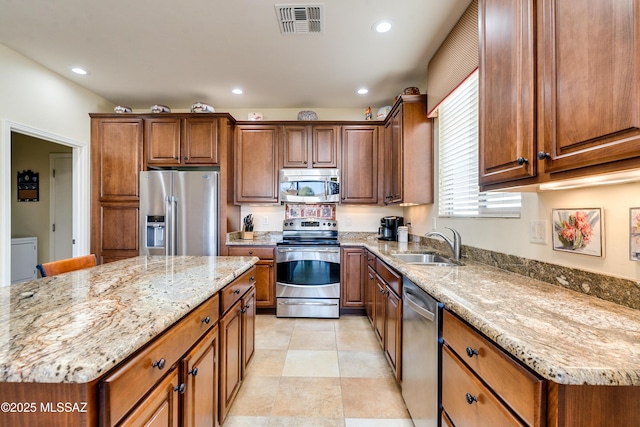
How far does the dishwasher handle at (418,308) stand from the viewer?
127 cm

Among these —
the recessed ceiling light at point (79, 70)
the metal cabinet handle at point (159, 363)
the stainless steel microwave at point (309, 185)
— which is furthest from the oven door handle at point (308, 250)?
the recessed ceiling light at point (79, 70)

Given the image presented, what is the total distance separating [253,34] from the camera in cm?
227

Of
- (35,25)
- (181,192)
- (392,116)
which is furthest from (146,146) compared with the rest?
(392,116)

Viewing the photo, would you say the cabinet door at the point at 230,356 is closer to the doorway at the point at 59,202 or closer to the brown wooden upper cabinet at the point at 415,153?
the brown wooden upper cabinet at the point at 415,153

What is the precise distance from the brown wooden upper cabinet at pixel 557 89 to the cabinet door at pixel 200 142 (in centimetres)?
290

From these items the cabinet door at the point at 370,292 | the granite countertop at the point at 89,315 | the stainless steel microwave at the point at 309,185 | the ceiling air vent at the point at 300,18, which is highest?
the ceiling air vent at the point at 300,18

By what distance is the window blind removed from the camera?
1.86 meters

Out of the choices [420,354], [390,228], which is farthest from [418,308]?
[390,228]

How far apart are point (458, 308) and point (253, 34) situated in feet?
8.14

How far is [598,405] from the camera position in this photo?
62 cm

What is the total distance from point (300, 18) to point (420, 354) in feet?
7.91

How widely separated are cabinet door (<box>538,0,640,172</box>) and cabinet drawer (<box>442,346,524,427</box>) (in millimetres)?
773

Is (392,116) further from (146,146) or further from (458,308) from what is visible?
(146,146)

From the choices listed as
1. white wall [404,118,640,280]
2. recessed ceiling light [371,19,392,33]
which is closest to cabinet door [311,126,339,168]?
recessed ceiling light [371,19,392,33]
